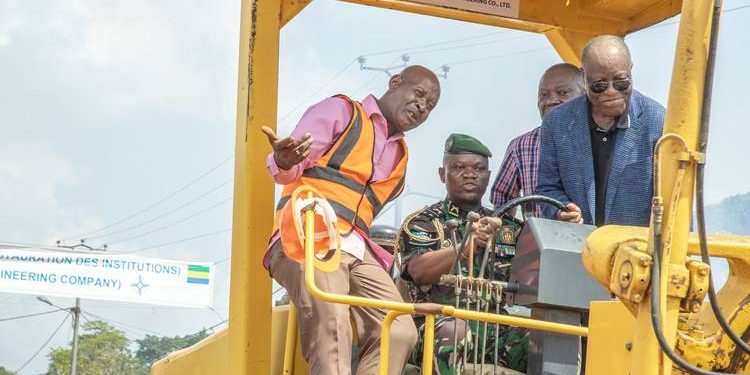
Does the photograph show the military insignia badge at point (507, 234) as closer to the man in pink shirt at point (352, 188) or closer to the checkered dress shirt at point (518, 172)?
the checkered dress shirt at point (518, 172)

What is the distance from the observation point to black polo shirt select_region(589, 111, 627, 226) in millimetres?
4457

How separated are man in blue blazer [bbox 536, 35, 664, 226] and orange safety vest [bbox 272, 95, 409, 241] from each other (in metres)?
0.70

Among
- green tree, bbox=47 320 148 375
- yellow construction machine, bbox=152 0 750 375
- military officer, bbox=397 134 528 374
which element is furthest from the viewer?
green tree, bbox=47 320 148 375

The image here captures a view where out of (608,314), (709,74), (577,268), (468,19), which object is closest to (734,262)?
(608,314)

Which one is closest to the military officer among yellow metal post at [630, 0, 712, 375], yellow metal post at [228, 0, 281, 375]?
yellow metal post at [228, 0, 281, 375]

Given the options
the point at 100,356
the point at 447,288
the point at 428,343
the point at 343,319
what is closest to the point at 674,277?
the point at 428,343

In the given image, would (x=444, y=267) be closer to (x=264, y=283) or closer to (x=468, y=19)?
(x=264, y=283)

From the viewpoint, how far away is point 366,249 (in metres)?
4.70

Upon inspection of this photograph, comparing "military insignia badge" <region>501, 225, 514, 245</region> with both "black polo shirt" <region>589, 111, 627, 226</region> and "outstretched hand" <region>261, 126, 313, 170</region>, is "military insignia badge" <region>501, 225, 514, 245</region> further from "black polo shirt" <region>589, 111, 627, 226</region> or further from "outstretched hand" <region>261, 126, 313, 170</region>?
"outstretched hand" <region>261, 126, 313, 170</region>

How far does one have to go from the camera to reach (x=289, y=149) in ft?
13.9

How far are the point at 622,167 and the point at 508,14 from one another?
168 cm

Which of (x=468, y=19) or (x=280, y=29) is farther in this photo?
(x=468, y=19)

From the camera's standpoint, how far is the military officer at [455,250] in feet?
14.5

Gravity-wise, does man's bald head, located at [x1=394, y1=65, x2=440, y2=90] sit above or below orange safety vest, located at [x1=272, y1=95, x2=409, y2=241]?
above
